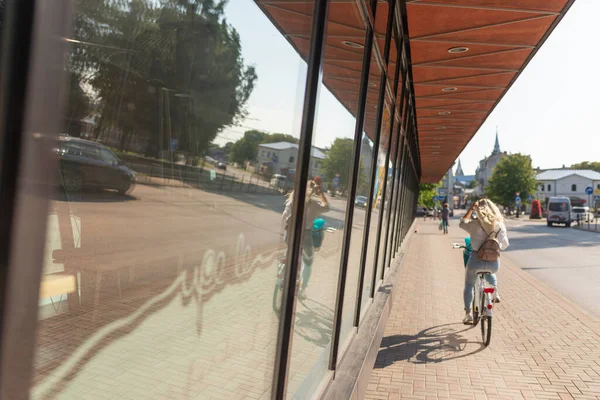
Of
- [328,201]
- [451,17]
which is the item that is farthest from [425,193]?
[328,201]

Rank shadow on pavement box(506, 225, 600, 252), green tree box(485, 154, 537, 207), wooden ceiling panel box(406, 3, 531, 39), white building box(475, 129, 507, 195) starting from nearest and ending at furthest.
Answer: wooden ceiling panel box(406, 3, 531, 39) < shadow on pavement box(506, 225, 600, 252) < green tree box(485, 154, 537, 207) < white building box(475, 129, 507, 195)

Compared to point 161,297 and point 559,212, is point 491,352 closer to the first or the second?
point 161,297

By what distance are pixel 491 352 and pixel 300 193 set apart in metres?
4.55

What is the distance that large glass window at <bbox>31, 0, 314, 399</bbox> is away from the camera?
0.87m

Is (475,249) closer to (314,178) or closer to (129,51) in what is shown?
(314,178)

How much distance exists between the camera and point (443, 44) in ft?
20.1

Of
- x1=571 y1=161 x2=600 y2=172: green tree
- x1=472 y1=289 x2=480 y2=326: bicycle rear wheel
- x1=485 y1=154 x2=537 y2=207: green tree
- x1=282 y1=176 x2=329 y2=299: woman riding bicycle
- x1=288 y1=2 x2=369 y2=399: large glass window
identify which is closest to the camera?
x1=282 y1=176 x2=329 y2=299: woman riding bicycle

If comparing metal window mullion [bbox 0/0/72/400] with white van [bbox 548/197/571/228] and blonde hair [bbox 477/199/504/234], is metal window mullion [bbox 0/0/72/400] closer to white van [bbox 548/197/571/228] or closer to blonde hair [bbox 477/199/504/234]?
blonde hair [bbox 477/199/504/234]

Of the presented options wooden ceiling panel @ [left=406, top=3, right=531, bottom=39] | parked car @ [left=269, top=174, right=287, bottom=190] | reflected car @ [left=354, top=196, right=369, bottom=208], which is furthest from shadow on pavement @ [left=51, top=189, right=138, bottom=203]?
wooden ceiling panel @ [left=406, top=3, right=531, bottom=39]

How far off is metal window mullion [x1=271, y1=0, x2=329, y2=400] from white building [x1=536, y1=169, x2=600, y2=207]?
10474 cm

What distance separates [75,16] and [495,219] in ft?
20.4

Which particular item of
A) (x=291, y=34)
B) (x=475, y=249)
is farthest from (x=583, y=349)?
(x=291, y=34)

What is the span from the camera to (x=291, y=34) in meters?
1.86

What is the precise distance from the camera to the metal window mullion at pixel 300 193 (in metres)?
2.06
